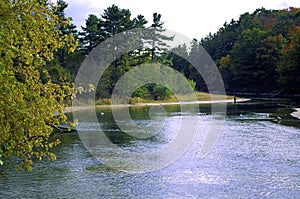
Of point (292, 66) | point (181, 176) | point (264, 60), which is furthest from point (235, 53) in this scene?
point (181, 176)

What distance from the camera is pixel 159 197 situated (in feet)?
41.7

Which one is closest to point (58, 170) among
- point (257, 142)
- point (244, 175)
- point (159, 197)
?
point (159, 197)

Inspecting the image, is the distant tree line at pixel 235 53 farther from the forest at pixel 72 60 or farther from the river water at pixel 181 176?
the river water at pixel 181 176

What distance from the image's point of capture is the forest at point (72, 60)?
6551 mm

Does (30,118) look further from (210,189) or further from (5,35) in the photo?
(210,189)

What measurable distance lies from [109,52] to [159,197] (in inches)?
1757

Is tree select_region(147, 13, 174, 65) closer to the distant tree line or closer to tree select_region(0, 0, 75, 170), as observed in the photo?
the distant tree line

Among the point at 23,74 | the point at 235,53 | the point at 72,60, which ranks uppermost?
the point at 235,53

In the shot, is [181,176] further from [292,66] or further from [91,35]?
[292,66]

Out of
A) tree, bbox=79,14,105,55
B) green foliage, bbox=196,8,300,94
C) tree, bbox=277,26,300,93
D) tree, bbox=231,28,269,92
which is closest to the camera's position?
tree, bbox=79,14,105,55

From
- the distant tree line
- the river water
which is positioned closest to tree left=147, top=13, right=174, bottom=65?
the distant tree line

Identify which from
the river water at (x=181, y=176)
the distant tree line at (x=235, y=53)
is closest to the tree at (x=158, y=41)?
the distant tree line at (x=235, y=53)

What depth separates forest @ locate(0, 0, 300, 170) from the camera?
6551mm

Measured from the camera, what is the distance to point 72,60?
53.6 meters
